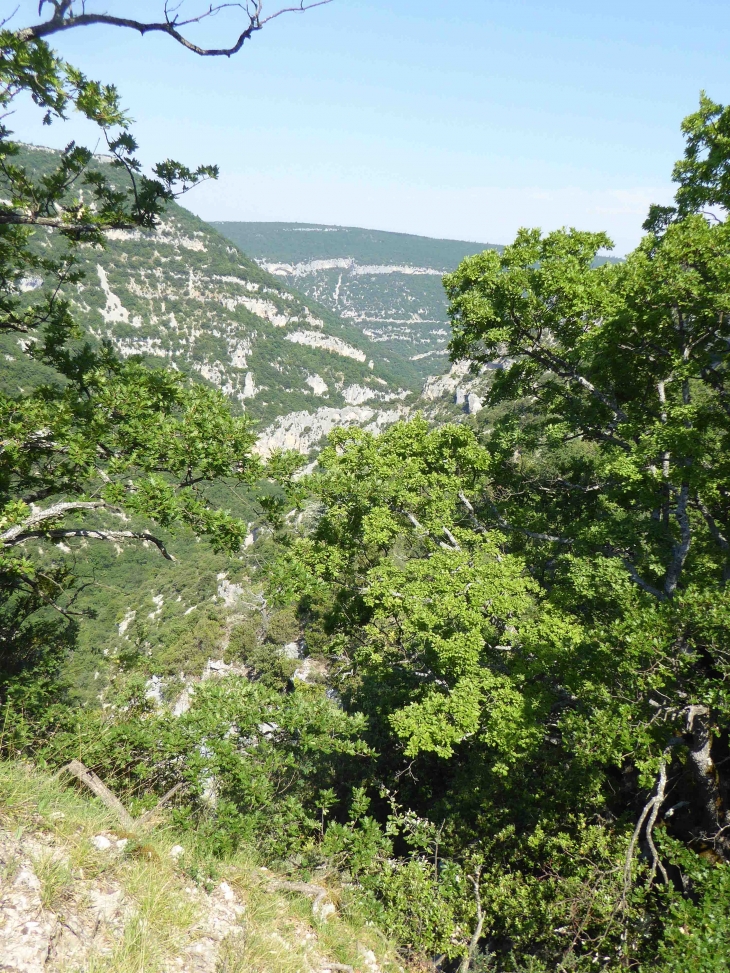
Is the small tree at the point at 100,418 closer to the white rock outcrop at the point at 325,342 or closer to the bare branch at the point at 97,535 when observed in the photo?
→ the bare branch at the point at 97,535

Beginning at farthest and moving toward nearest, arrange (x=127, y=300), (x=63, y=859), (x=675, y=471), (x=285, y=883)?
1. (x=127, y=300)
2. (x=675, y=471)
3. (x=285, y=883)
4. (x=63, y=859)

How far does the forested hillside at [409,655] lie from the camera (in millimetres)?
4828

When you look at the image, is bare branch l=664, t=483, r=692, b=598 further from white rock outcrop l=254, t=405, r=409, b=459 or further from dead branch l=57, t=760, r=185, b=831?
white rock outcrop l=254, t=405, r=409, b=459

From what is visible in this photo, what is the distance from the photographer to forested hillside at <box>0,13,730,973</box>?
190 inches

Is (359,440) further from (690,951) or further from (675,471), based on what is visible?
(690,951)

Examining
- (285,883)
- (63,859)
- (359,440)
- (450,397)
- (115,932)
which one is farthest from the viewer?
(450,397)

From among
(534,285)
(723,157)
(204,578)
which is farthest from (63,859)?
(204,578)

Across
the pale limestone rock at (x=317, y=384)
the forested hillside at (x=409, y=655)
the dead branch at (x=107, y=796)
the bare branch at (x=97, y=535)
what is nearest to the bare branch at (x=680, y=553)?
the forested hillside at (x=409, y=655)

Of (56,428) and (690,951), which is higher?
(56,428)

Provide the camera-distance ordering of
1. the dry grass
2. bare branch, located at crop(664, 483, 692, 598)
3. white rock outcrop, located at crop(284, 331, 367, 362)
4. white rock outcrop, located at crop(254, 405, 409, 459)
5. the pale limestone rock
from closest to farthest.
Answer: the dry grass → bare branch, located at crop(664, 483, 692, 598) → white rock outcrop, located at crop(254, 405, 409, 459) → the pale limestone rock → white rock outcrop, located at crop(284, 331, 367, 362)

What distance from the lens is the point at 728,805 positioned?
935 cm

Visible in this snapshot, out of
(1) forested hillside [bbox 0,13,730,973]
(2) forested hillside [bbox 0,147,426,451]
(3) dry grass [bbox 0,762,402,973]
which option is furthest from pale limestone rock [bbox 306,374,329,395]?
(3) dry grass [bbox 0,762,402,973]

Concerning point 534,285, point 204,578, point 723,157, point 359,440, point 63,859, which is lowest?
point 204,578

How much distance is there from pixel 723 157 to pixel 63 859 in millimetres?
14036
